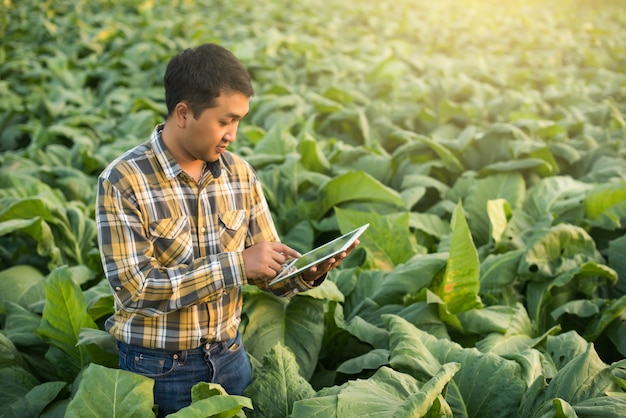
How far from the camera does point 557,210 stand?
3.79 metres

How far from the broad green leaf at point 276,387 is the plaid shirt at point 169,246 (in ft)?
0.56

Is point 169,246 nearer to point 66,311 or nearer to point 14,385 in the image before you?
point 66,311

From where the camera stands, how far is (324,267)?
6.94 ft

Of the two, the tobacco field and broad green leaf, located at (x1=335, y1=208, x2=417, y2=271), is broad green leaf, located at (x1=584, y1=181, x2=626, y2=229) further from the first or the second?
broad green leaf, located at (x1=335, y1=208, x2=417, y2=271)

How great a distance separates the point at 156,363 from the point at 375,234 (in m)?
1.53

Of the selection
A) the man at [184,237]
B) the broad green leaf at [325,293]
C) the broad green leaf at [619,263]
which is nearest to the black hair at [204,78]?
the man at [184,237]

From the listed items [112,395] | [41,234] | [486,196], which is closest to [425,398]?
[112,395]

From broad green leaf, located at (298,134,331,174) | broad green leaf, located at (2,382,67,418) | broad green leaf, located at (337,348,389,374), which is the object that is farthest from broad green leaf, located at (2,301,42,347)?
broad green leaf, located at (298,134,331,174)

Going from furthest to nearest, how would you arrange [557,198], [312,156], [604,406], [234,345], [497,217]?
[312,156], [557,198], [497,217], [234,345], [604,406]

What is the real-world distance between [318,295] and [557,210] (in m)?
1.82

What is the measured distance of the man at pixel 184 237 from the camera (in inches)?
76.1

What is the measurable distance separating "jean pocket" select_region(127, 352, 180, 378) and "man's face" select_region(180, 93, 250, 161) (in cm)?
62

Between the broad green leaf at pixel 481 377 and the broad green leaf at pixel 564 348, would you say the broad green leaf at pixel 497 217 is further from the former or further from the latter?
the broad green leaf at pixel 481 377

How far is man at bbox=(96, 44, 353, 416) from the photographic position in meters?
1.93
